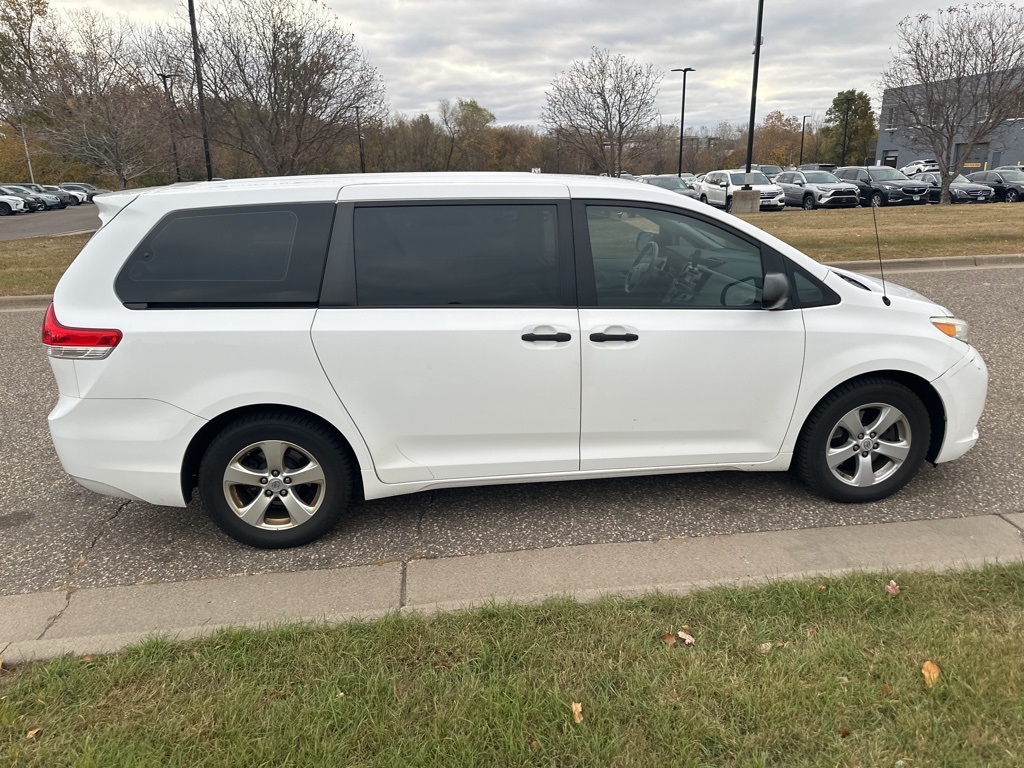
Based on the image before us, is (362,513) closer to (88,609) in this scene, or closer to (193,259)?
(88,609)

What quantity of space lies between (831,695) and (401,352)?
223 centimetres

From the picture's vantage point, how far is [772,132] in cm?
8044

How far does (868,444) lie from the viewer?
380 cm

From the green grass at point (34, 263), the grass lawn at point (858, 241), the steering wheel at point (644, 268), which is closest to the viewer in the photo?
the steering wheel at point (644, 268)

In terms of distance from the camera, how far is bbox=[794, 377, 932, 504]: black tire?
3.72 metres

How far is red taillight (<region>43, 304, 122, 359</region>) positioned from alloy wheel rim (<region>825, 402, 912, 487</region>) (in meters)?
3.62

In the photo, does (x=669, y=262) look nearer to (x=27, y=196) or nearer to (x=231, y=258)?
(x=231, y=258)

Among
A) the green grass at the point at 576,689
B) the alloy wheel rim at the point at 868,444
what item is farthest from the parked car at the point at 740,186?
the green grass at the point at 576,689

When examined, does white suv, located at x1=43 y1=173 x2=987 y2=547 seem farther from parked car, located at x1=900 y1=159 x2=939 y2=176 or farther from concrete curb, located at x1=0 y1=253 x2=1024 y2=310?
parked car, located at x1=900 y1=159 x2=939 y2=176

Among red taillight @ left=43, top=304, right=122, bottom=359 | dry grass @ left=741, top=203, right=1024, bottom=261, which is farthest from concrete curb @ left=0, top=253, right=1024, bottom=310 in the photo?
red taillight @ left=43, top=304, right=122, bottom=359

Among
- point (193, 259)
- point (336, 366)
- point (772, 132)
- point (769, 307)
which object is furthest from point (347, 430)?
point (772, 132)

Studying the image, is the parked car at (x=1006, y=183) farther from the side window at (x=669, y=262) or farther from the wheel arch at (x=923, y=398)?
the side window at (x=669, y=262)

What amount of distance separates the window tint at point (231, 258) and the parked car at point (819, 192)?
25871mm

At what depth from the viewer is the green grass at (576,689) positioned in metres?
2.19
